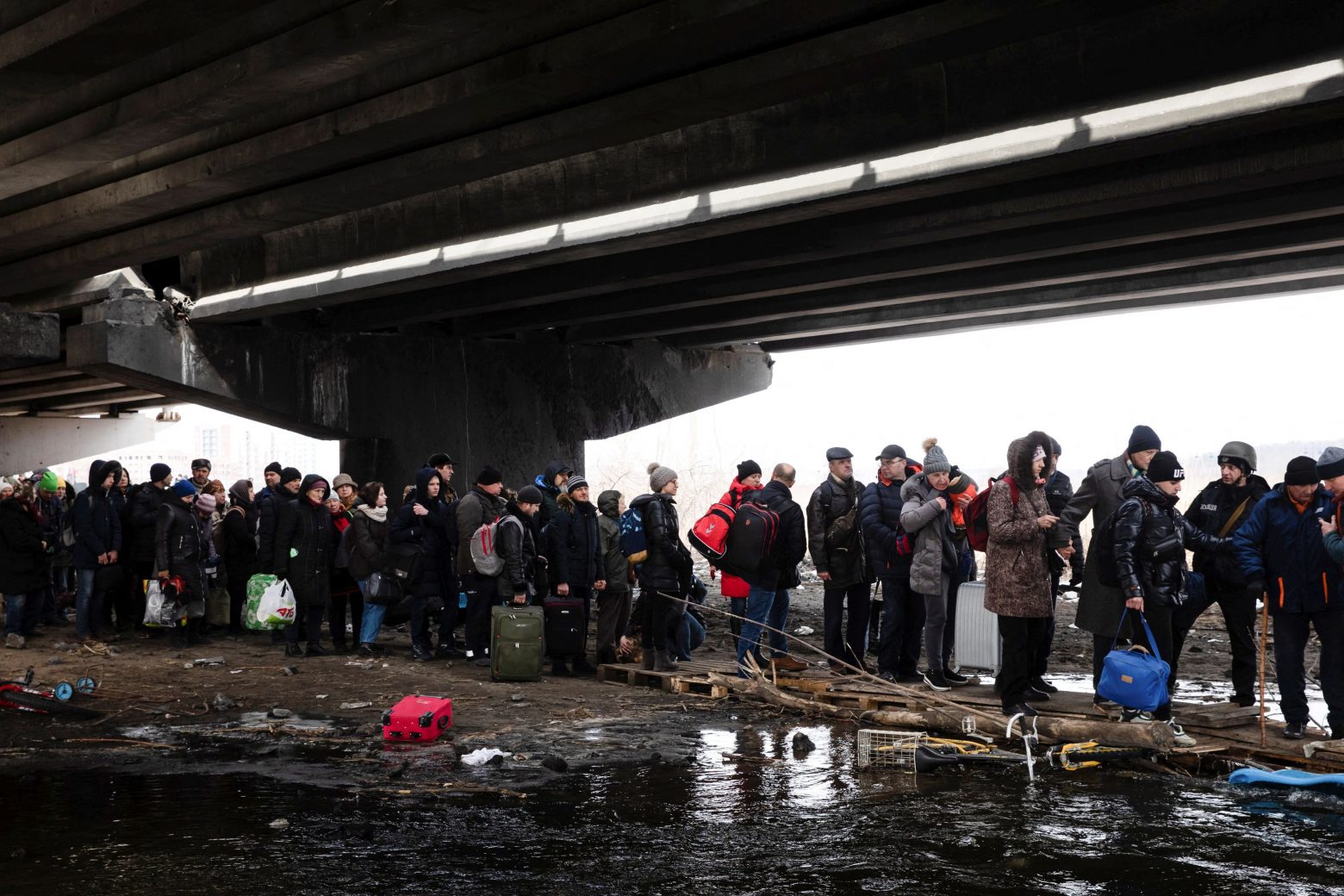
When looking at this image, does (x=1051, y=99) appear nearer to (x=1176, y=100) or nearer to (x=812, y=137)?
(x=1176, y=100)

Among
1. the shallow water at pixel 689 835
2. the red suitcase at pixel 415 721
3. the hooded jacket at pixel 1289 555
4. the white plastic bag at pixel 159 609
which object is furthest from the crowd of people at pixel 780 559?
the red suitcase at pixel 415 721

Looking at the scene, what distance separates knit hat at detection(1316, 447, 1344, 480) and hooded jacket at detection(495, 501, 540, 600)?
645cm

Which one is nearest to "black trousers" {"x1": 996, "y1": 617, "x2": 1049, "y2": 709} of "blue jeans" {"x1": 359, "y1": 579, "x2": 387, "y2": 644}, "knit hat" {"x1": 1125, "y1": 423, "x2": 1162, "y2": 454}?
"knit hat" {"x1": 1125, "y1": 423, "x2": 1162, "y2": 454}

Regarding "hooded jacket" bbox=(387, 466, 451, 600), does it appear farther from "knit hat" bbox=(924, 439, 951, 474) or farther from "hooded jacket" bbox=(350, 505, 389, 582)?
"knit hat" bbox=(924, 439, 951, 474)

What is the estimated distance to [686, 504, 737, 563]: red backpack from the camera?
1052 centimetres

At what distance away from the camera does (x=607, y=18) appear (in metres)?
8.53

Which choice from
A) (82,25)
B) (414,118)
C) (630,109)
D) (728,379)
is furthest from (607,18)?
(728,379)

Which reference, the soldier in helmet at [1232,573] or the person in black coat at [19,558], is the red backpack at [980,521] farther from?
the person in black coat at [19,558]

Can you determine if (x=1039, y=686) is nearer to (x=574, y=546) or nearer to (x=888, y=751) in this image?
(x=888, y=751)

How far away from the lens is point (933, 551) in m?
9.86

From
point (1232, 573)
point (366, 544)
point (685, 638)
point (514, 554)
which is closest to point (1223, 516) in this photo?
point (1232, 573)

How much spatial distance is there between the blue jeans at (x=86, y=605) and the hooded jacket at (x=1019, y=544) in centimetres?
1014

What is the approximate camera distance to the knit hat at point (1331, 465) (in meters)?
7.64

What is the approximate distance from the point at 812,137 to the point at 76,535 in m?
9.16
